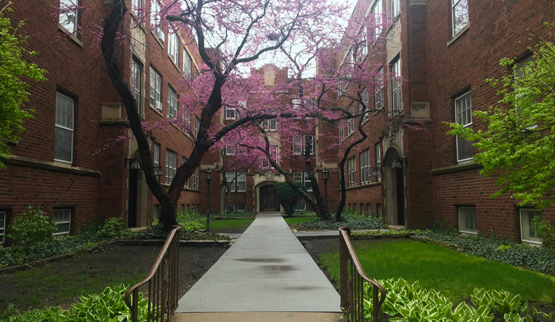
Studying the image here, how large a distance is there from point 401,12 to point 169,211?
1123cm

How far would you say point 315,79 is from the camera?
17.0 meters

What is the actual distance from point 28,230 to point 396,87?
1419 centimetres

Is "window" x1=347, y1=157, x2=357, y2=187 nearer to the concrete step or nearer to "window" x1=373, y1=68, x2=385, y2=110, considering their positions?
"window" x1=373, y1=68, x2=385, y2=110

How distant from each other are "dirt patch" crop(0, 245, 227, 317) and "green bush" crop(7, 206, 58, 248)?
749 millimetres

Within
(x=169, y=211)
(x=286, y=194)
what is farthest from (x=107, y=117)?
(x=286, y=194)

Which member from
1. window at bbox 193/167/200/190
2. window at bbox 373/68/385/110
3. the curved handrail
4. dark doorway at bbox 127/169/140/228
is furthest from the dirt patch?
window at bbox 193/167/200/190

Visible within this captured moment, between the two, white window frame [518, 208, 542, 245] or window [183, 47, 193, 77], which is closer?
white window frame [518, 208, 542, 245]

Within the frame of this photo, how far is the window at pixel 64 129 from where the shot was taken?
38.0ft

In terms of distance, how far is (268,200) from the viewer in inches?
1651

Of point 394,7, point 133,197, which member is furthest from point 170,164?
point 394,7

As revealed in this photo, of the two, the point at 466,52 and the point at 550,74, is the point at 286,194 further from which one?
the point at 550,74

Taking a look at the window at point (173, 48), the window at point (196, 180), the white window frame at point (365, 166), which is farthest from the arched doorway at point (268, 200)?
the window at point (173, 48)

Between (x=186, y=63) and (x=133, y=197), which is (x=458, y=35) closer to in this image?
(x=133, y=197)

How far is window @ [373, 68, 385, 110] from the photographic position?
17684mm
